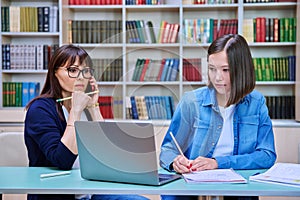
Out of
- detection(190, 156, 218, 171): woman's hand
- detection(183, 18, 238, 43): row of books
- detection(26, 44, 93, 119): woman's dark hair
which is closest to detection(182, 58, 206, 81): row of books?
detection(190, 156, 218, 171): woman's hand

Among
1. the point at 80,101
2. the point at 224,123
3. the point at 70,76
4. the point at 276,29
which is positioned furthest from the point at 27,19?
the point at 224,123

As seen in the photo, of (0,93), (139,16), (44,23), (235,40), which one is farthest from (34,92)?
(235,40)

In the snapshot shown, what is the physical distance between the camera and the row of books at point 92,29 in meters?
3.91

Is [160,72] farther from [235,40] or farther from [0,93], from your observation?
[0,93]

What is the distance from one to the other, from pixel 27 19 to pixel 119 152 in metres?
2.77

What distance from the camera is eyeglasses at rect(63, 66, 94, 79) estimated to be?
64.6 inches

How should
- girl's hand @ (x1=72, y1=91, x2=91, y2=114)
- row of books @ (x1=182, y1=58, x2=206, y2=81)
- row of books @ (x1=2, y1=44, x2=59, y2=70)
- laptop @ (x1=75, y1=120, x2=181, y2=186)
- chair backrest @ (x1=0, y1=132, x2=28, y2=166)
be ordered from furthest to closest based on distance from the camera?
row of books @ (x1=2, y1=44, x2=59, y2=70) → chair backrest @ (x1=0, y1=132, x2=28, y2=166) → girl's hand @ (x1=72, y1=91, x2=91, y2=114) → row of books @ (x1=182, y1=58, x2=206, y2=81) → laptop @ (x1=75, y1=120, x2=181, y2=186)

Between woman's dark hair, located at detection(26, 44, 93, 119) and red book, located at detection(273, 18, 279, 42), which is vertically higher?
red book, located at detection(273, 18, 279, 42)

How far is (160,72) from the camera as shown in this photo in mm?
1471

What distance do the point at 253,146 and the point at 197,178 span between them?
0.43 m

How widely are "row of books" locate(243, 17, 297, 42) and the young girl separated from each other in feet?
6.40

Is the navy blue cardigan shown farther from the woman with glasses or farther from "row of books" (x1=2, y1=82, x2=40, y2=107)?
"row of books" (x1=2, y1=82, x2=40, y2=107)

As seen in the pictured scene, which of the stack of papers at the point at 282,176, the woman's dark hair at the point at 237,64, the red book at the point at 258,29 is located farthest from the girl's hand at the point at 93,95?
the red book at the point at 258,29

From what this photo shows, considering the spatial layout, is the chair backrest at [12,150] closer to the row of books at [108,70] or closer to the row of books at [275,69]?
the row of books at [108,70]
